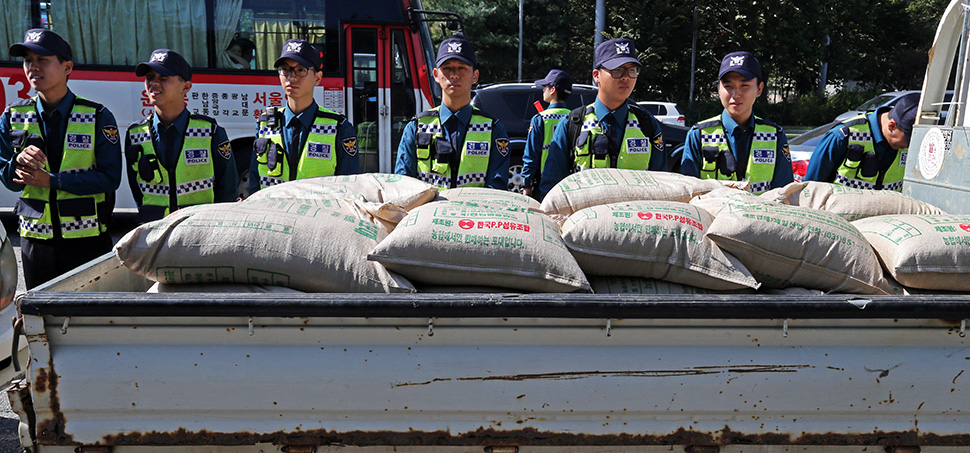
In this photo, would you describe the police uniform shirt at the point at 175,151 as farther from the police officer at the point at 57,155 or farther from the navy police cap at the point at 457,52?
the navy police cap at the point at 457,52

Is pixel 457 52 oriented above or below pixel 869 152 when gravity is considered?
above

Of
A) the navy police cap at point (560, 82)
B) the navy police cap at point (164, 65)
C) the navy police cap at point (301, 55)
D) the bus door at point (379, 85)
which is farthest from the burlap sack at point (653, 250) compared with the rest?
the bus door at point (379, 85)

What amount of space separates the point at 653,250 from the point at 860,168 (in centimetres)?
214

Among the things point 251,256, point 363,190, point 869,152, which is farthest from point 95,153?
point 869,152

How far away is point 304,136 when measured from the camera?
378 centimetres

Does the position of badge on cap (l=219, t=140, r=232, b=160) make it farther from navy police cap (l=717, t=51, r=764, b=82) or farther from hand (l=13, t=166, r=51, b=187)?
navy police cap (l=717, t=51, r=764, b=82)

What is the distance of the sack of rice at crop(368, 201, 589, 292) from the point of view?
2.01m

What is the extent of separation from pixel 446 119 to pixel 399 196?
4.69 ft

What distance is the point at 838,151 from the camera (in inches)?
145

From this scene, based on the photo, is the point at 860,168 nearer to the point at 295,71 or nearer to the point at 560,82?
the point at 295,71

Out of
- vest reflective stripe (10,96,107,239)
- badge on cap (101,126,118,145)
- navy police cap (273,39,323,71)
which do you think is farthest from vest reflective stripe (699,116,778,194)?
vest reflective stripe (10,96,107,239)

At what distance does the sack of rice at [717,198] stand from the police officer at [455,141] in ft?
4.65

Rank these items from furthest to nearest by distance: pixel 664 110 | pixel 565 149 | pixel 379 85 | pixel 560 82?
pixel 664 110, pixel 379 85, pixel 560 82, pixel 565 149

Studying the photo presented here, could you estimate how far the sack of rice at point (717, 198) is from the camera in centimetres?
243
